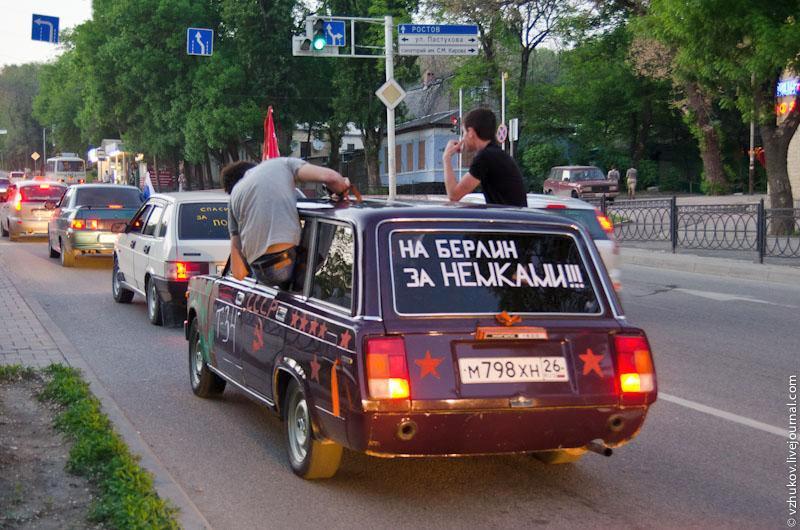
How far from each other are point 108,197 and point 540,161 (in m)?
40.5

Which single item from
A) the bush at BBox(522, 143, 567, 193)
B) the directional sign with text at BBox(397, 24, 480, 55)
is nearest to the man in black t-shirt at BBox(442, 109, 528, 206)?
the directional sign with text at BBox(397, 24, 480, 55)

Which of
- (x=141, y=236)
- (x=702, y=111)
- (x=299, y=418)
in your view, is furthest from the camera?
(x=702, y=111)

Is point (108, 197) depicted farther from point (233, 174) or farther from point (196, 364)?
point (233, 174)

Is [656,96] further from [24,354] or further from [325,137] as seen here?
[24,354]

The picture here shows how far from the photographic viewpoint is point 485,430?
5.01m

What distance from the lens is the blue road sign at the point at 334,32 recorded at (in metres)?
25.4

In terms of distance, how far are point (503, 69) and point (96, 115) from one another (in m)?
30.9

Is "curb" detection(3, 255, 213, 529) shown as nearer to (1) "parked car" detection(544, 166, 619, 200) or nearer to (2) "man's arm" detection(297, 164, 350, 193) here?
(2) "man's arm" detection(297, 164, 350, 193)

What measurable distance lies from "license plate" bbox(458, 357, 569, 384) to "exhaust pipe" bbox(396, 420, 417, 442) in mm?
325

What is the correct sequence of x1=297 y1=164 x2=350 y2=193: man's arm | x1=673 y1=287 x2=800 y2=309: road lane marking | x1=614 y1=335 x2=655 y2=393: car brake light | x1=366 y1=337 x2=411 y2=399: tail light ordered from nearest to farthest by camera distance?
x1=366 y1=337 x2=411 y2=399: tail light → x1=614 y1=335 x2=655 y2=393: car brake light → x1=297 y1=164 x2=350 y2=193: man's arm → x1=673 y1=287 x2=800 y2=309: road lane marking

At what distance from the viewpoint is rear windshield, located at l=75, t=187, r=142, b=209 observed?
21.1 meters

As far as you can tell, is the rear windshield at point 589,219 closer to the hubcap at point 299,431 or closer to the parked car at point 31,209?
the hubcap at point 299,431

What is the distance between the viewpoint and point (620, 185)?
2306 inches

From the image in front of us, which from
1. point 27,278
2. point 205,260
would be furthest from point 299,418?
point 27,278
